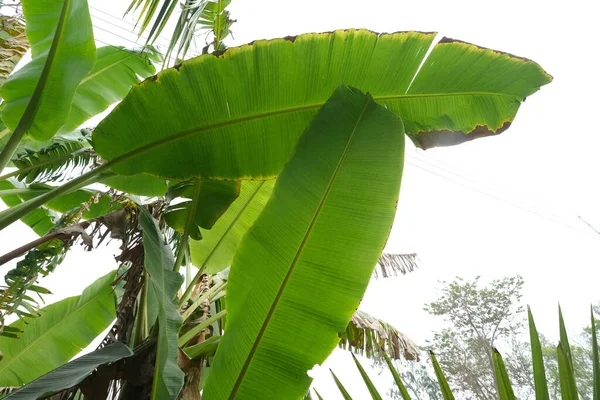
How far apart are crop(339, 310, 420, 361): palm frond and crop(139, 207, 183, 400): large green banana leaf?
0.79 m

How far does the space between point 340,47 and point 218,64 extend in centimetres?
28

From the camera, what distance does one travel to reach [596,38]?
12.8ft

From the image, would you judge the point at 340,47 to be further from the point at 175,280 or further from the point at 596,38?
the point at 596,38

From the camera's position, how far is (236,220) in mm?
1281

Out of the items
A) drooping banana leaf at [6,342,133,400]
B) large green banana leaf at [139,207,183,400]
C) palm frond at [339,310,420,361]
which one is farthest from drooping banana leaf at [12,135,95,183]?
palm frond at [339,310,420,361]

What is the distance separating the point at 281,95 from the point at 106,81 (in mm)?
923

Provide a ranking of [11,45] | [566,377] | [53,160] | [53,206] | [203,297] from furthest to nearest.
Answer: [53,206], [11,45], [53,160], [203,297], [566,377]

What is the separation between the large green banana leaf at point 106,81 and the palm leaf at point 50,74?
0.41 metres

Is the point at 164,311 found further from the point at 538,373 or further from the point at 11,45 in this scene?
the point at 11,45

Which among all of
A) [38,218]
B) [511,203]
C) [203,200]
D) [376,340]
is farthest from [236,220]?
[511,203]

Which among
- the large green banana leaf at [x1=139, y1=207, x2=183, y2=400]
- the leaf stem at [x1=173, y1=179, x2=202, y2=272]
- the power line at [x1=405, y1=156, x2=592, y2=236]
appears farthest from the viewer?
the power line at [x1=405, y1=156, x2=592, y2=236]

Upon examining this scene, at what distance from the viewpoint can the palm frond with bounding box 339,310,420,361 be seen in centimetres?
142

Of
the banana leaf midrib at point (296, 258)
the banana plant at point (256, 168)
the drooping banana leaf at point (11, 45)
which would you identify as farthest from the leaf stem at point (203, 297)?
the drooping banana leaf at point (11, 45)

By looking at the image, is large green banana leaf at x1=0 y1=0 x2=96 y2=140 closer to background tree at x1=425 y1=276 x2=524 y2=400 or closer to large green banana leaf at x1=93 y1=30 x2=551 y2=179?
large green banana leaf at x1=93 y1=30 x2=551 y2=179
